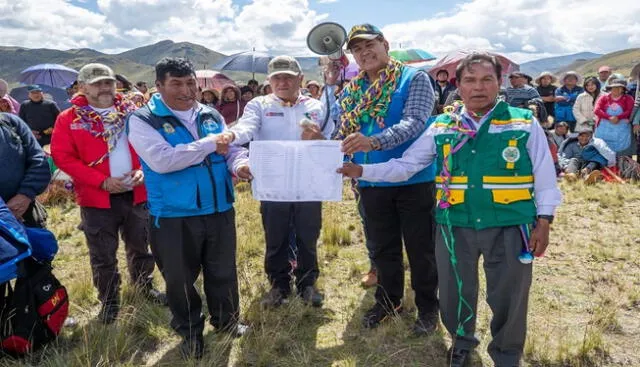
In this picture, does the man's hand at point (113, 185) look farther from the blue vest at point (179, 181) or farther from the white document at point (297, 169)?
the white document at point (297, 169)

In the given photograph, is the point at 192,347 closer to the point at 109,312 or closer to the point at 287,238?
the point at 109,312

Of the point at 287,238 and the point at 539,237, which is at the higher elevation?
the point at 539,237

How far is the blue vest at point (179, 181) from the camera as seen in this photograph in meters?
3.16

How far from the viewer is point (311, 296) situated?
430cm

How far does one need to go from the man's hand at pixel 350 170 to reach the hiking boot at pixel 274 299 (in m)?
1.65

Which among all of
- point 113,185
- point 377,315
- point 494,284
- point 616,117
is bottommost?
point 377,315

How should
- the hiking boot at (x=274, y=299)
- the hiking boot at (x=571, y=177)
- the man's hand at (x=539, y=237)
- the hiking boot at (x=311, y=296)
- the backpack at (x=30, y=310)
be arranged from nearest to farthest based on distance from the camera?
the man's hand at (x=539, y=237), the backpack at (x=30, y=310), the hiking boot at (x=274, y=299), the hiking boot at (x=311, y=296), the hiking boot at (x=571, y=177)

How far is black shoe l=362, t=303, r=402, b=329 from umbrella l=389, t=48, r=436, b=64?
14664 mm

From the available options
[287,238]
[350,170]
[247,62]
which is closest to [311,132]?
[350,170]

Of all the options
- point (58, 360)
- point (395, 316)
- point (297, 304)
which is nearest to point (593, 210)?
point (395, 316)

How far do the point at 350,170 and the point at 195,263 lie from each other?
1373 mm

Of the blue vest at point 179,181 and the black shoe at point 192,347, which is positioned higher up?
the blue vest at point 179,181

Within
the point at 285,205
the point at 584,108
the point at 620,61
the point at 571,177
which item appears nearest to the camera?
the point at 285,205

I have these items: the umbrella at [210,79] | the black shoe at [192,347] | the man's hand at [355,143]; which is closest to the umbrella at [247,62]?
the umbrella at [210,79]
